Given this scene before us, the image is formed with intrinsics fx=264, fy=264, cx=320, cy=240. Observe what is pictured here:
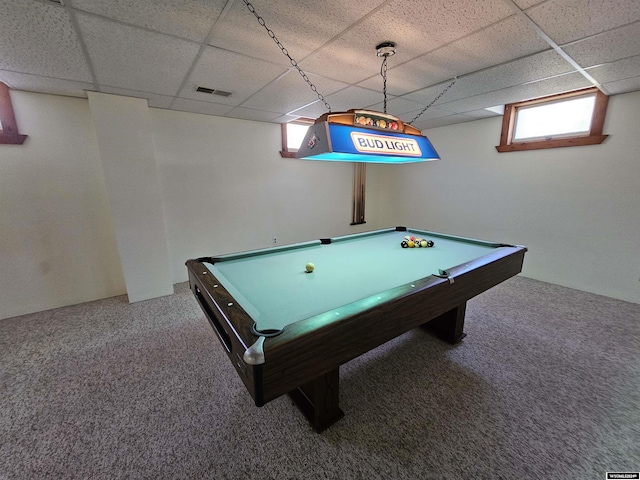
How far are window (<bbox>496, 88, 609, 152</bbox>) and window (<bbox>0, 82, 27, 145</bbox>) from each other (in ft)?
17.9

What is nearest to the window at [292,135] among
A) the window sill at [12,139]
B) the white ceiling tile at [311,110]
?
the white ceiling tile at [311,110]

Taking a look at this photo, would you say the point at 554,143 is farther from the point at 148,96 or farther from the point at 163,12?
the point at 148,96

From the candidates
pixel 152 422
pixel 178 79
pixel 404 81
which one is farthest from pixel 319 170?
pixel 152 422

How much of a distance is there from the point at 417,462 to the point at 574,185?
3583 mm

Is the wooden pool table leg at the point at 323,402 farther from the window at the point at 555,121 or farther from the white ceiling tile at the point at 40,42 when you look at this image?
the window at the point at 555,121

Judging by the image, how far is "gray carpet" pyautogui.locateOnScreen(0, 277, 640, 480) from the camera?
1.30 m

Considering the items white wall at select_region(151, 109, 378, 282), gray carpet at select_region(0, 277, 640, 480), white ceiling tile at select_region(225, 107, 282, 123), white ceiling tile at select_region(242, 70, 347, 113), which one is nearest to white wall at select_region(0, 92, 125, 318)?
gray carpet at select_region(0, 277, 640, 480)

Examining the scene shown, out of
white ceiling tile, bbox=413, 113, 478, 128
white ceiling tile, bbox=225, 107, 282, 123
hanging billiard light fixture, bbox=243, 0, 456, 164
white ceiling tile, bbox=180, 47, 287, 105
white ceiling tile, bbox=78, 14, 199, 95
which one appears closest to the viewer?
white ceiling tile, bbox=78, 14, 199, 95

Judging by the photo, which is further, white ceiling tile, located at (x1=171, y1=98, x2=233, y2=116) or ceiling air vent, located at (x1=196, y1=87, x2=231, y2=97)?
white ceiling tile, located at (x1=171, y1=98, x2=233, y2=116)

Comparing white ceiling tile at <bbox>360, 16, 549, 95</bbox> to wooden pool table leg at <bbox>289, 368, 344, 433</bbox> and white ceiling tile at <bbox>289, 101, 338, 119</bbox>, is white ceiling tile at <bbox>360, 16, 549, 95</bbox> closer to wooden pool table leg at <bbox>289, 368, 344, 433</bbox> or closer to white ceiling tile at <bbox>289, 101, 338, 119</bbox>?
white ceiling tile at <bbox>289, 101, 338, 119</bbox>

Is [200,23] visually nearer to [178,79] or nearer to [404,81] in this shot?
[178,79]

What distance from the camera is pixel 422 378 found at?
6.13 feet

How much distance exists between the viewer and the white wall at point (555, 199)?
9.27 feet

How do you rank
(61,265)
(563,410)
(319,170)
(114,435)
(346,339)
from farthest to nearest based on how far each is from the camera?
(319,170) < (61,265) < (563,410) < (114,435) < (346,339)
